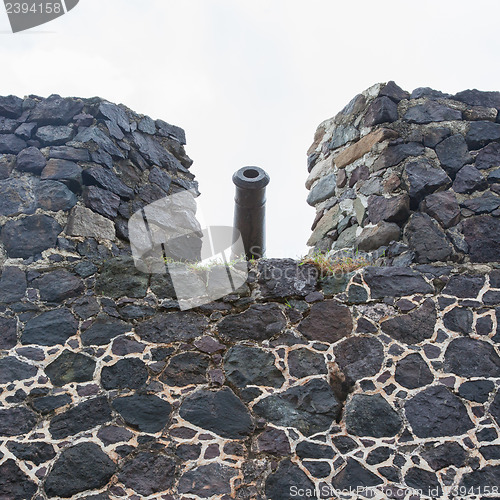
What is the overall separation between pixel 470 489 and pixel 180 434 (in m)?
1.66

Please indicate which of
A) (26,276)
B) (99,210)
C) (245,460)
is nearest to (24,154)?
(99,210)

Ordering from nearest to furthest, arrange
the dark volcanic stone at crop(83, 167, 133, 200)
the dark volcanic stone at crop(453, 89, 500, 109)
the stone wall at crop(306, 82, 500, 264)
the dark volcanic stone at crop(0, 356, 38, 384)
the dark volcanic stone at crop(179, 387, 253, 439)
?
the dark volcanic stone at crop(179, 387, 253, 439) < the dark volcanic stone at crop(0, 356, 38, 384) < the stone wall at crop(306, 82, 500, 264) < the dark volcanic stone at crop(83, 167, 133, 200) < the dark volcanic stone at crop(453, 89, 500, 109)

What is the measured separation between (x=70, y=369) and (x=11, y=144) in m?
2.27

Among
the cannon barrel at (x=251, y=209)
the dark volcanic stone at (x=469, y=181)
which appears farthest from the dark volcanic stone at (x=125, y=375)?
the dark volcanic stone at (x=469, y=181)

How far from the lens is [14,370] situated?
11.6 ft

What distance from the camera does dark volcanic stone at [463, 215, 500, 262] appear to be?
4.19 metres

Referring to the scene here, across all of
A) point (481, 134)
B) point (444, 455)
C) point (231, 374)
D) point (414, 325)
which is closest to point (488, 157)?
point (481, 134)

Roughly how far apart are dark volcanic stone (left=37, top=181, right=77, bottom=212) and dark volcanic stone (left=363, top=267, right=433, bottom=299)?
237cm

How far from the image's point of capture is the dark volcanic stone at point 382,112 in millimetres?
5102

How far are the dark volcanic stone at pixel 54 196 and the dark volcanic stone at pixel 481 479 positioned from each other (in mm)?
3376

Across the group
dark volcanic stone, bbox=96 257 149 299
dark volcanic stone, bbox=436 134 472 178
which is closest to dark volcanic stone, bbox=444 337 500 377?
dark volcanic stone, bbox=436 134 472 178

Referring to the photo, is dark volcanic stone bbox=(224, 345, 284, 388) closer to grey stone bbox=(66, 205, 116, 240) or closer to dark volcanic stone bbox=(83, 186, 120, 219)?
grey stone bbox=(66, 205, 116, 240)

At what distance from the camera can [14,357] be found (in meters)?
3.59

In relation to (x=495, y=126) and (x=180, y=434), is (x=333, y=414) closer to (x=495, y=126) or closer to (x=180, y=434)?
(x=180, y=434)
